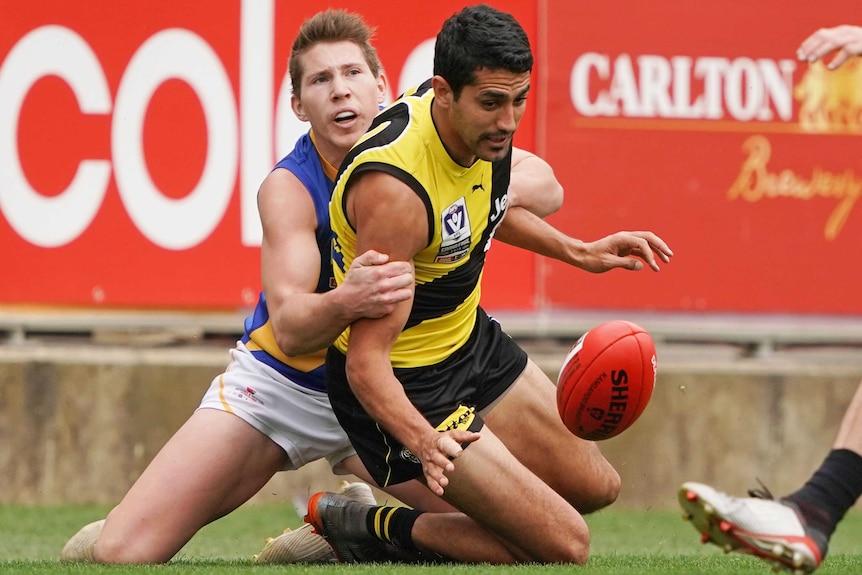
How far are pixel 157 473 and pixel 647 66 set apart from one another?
148 inches

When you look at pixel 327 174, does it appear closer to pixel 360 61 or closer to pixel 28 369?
pixel 360 61

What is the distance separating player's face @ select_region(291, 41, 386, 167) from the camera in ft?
17.5

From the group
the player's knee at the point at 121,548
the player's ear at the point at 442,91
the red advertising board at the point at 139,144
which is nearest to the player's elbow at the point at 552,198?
the player's ear at the point at 442,91

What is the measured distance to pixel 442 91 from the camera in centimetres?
466

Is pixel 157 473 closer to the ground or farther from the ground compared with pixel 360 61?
closer to the ground

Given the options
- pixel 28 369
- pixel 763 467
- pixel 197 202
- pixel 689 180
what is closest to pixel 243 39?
pixel 197 202

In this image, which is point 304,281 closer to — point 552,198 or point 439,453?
point 439,453

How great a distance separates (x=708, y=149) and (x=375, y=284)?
12.5 ft

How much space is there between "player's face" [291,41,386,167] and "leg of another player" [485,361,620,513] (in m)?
1.09

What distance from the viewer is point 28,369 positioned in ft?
23.9

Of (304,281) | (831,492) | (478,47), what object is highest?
(478,47)

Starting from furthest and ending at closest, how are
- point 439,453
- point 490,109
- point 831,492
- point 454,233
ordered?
point 454,233 < point 490,109 < point 439,453 < point 831,492

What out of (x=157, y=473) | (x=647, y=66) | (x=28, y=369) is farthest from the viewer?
(x=647, y=66)

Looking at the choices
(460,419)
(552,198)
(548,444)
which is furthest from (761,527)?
(552,198)
